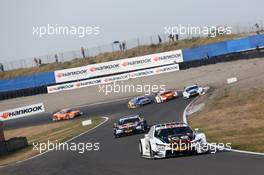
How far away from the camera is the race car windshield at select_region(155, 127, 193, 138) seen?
1977 centimetres

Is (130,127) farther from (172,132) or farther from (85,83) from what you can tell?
(85,83)

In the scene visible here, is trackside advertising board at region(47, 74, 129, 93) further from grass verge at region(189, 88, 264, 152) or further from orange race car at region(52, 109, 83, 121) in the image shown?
grass verge at region(189, 88, 264, 152)

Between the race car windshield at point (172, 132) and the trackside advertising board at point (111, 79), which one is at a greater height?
the race car windshield at point (172, 132)

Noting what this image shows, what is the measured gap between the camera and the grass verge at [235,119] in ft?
72.1

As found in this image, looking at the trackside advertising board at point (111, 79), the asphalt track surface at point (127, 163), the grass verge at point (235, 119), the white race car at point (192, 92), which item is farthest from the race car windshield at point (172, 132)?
the trackside advertising board at point (111, 79)

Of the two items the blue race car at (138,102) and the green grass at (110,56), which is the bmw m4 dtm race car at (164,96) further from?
the green grass at (110,56)

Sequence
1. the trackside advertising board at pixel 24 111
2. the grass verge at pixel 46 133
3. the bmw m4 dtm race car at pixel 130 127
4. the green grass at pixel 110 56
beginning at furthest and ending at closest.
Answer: the green grass at pixel 110 56 → the trackside advertising board at pixel 24 111 → the grass verge at pixel 46 133 → the bmw m4 dtm race car at pixel 130 127

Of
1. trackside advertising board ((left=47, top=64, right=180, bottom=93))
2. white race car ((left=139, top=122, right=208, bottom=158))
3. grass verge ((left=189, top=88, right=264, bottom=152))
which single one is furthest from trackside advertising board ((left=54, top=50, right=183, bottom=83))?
white race car ((left=139, top=122, right=208, bottom=158))

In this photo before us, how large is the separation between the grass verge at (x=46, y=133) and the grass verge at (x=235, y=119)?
899 centimetres

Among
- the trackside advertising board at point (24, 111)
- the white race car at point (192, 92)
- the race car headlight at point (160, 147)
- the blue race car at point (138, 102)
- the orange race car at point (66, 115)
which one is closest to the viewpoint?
the race car headlight at point (160, 147)

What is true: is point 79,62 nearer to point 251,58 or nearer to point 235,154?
point 251,58

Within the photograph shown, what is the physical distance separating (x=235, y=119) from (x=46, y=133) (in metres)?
20.2

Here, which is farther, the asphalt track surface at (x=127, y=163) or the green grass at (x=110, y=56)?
the green grass at (x=110, y=56)

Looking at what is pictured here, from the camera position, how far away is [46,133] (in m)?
46.1
